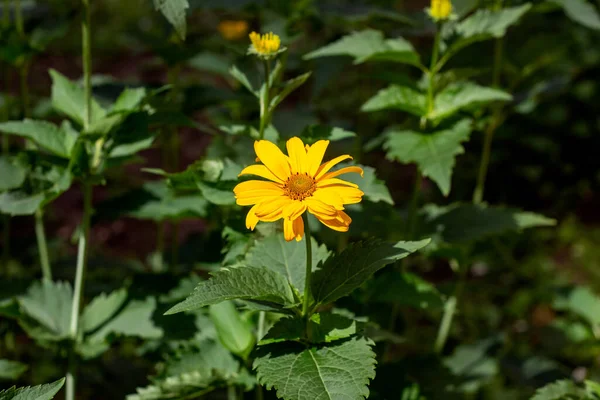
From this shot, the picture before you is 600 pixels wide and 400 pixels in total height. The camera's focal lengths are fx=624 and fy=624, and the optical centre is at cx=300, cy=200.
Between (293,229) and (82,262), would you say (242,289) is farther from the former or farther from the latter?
(82,262)

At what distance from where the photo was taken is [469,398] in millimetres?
2387

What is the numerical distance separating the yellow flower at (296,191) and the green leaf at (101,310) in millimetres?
811

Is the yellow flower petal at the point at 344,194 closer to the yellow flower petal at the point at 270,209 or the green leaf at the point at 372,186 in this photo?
the yellow flower petal at the point at 270,209

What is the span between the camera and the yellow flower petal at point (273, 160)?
3.91 feet

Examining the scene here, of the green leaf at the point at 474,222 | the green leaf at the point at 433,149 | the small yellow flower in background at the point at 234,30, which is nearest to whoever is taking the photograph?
the green leaf at the point at 433,149

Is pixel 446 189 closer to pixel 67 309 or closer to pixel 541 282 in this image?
pixel 67 309

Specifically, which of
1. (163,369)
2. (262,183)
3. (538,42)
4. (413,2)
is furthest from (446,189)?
(413,2)

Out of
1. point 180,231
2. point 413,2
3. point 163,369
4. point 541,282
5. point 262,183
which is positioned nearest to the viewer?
point 262,183

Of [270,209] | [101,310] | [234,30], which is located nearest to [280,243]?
[270,209]

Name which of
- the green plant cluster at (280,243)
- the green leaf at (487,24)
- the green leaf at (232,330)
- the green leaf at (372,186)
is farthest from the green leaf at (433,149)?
the green leaf at (232,330)

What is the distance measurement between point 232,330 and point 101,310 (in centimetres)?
47

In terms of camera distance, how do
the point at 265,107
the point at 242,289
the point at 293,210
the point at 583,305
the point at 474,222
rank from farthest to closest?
1. the point at 583,305
2. the point at 474,222
3. the point at 265,107
4. the point at 242,289
5. the point at 293,210

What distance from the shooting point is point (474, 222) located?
1869mm

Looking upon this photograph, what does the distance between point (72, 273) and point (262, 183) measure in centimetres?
142
